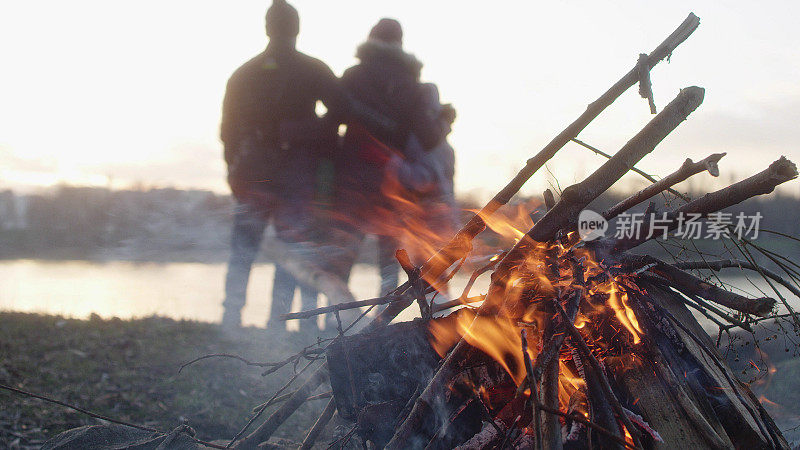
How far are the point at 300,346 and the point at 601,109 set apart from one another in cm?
319

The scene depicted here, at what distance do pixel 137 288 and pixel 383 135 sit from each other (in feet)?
18.0

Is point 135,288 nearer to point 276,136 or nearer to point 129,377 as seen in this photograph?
point 276,136

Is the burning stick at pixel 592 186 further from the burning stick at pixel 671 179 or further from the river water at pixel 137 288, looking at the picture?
the river water at pixel 137 288

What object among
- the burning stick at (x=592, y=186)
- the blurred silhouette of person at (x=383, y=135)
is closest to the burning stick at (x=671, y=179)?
the burning stick at (x=592, y=186)

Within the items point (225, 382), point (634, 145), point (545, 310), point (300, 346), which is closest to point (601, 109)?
point (634, 145)

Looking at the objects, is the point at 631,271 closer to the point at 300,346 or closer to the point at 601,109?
the point at 601,109

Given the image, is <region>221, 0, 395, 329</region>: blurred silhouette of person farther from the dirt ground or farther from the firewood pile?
the firewood pile

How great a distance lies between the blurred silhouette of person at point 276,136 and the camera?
4258 millimetres

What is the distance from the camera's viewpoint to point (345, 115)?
4332mm

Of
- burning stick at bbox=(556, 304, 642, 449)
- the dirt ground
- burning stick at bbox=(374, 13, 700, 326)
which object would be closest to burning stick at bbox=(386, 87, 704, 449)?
burning stick at bbox=(374, 13, 700, 326)

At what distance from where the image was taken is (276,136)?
4.31 metres

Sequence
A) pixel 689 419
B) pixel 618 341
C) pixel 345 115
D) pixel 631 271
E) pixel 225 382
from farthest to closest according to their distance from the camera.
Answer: pixel 345 115 < pixel 225 382 < pixel 631 271 < pixel 618 341 < pixel 689 419

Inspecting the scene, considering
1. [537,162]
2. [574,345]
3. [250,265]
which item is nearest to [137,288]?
[250,265]

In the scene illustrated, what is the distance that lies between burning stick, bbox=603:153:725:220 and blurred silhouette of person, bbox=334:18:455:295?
8.67 feet
